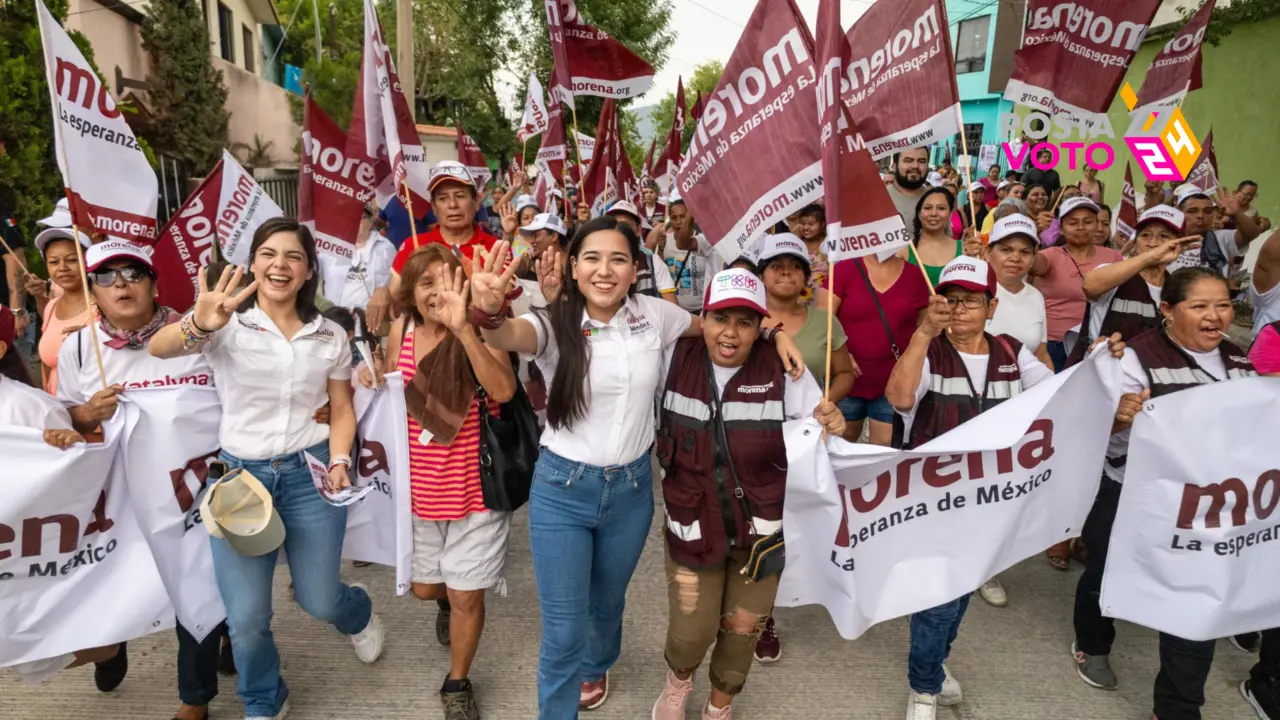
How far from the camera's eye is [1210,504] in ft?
10.3

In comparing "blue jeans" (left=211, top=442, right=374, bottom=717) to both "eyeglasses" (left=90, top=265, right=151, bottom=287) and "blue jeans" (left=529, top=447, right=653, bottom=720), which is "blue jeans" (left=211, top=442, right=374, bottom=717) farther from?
"blue jeans" (left=529, top=447, right=653, bottom=720)

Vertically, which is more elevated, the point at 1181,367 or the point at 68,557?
the point at 1181,367

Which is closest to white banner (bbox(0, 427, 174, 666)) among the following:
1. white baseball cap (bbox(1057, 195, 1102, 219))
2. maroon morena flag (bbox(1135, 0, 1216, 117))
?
white baseball cap (bbox(1057, 195, 1102, 219))

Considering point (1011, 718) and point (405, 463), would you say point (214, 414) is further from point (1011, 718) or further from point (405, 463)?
point (1011, 718)

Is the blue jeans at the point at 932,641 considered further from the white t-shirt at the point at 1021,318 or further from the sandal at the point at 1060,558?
the sandal at the point at 1060,558

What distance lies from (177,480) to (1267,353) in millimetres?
4485

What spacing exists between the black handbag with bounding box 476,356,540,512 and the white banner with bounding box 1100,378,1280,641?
2.47 meters

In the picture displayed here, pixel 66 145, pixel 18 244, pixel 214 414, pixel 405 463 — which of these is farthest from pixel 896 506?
pixel 18 244

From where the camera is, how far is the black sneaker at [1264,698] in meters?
3.40

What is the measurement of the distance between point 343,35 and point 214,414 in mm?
33211

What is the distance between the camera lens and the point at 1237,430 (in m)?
3.14

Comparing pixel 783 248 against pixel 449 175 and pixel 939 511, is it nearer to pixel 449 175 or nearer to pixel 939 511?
pixel 939 511

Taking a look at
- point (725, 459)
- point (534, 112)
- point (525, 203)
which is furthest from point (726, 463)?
point (534, 112)

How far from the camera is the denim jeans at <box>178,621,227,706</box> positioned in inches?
127
